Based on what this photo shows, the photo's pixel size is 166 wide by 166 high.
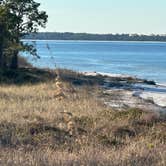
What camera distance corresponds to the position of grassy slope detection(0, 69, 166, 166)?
28.7 feet

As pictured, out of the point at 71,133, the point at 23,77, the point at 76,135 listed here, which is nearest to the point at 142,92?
the point at 23,77

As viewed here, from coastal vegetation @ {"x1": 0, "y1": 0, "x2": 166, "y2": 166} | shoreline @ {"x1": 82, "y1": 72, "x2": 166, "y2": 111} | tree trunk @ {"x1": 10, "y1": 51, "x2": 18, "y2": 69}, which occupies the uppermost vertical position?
coastal vegetation @ {"x1": 0, "y1": 0, "x2": 166, "y2": 166}

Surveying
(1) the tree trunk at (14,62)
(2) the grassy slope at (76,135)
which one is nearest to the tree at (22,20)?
(1) the tree trunk at (14,62)

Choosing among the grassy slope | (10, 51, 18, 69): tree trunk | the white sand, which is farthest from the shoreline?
the grassy slope

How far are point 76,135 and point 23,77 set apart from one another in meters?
20.7

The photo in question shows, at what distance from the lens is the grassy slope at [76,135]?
28.7 ft

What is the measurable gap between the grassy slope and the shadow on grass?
10.5m

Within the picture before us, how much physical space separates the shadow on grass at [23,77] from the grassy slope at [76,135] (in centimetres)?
1048

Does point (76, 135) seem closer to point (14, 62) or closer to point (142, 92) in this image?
point (142, 92)

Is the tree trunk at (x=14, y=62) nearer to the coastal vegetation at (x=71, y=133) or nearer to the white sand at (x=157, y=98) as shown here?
the white sand at (x=157, y=98)

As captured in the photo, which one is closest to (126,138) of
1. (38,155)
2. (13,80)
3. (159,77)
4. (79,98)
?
(38,155)

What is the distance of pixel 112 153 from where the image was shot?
9328 millimetres

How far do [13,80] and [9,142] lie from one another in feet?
61.6

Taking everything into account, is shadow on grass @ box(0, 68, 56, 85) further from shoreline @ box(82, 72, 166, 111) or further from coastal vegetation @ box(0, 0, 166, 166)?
coastal vegetation @ box(0, 0, 166, 166)
